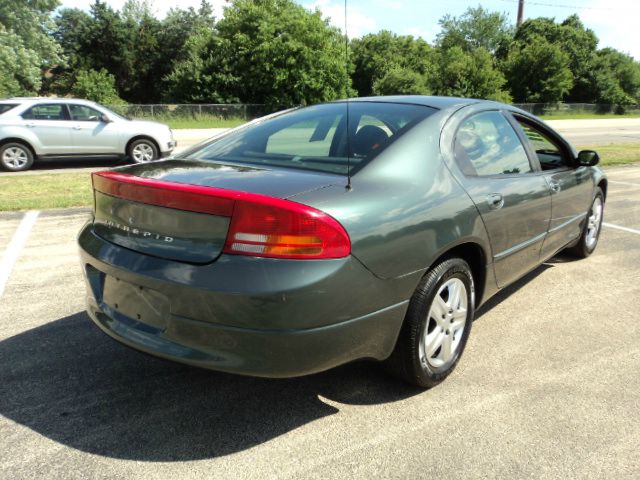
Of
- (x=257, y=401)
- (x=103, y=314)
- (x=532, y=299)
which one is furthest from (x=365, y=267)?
(x=532, y=299)

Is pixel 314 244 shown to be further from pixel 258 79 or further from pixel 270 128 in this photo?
pixel 258 79

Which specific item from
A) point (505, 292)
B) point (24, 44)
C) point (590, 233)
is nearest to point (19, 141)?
point (505, 292)

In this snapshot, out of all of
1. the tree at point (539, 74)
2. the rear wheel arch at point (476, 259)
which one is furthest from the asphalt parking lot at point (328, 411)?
the tree at point (539, 74)

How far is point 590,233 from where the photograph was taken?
17.5ft

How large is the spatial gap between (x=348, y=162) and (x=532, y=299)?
236 cm

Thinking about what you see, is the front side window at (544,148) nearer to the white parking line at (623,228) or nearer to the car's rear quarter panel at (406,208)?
the car's rear quarter panel at (406,208)

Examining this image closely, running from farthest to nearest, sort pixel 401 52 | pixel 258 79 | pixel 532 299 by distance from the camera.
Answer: pixel 401 52, pixel 258 79, pixel 532 299

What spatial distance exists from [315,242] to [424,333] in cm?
88

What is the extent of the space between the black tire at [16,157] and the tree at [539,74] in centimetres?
4775

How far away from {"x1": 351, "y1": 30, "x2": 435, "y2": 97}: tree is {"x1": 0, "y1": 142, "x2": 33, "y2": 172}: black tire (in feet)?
151

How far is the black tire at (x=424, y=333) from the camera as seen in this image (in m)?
2.65

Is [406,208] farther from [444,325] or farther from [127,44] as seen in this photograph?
[127,44]

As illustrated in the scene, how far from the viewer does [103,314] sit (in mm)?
2650

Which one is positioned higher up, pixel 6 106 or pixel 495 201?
pixel 6 106
